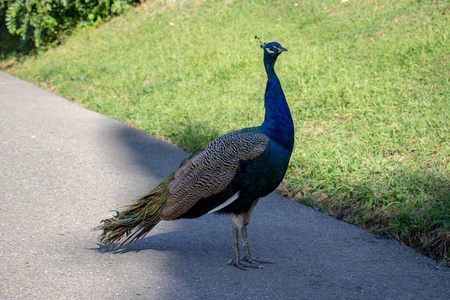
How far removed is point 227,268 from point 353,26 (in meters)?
5.96

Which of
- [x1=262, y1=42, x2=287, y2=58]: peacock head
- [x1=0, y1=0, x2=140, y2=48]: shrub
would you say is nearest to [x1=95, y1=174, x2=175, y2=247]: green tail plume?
[x1=262, y1=42, x2=287, y2=58]: peacock head

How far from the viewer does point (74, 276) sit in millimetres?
3598

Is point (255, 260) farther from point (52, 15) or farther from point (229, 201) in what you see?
point (52, 15)

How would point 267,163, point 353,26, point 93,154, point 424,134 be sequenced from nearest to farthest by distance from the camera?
point 267,163, point 424,134, point 93,154, point 353,26

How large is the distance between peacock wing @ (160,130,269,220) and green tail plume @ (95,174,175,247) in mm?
78

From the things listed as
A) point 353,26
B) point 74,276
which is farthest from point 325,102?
point 74,276

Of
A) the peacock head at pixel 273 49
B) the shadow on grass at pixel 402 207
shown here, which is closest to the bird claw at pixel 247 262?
the shadow on grass at pixel 402 207

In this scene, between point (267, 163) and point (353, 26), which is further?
point (353, 26)

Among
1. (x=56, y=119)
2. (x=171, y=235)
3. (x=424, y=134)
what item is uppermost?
(x=424, y=134)

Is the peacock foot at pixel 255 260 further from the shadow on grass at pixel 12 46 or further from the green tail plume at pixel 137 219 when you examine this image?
the shadow on grass at pixel 12 46

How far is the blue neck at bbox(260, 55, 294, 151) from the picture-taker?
3.53 metres

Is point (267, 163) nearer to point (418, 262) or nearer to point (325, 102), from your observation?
point (418, 262)

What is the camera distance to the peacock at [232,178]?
3471 mm

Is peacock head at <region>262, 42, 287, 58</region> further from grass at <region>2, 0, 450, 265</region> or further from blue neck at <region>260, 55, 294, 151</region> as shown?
grass at <region>2, 0, 450, 265</region>
